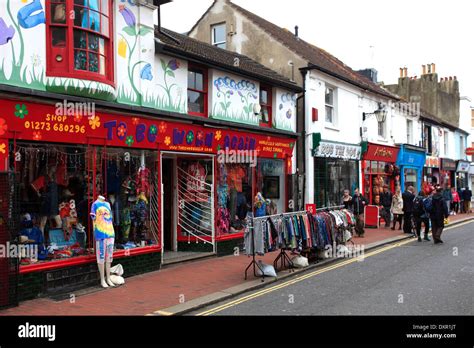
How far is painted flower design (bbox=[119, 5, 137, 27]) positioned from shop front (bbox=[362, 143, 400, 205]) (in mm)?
13094

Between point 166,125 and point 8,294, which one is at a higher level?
point 166,125

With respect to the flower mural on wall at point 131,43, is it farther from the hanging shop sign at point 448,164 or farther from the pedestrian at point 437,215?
the hanging shop sign at point 448,164

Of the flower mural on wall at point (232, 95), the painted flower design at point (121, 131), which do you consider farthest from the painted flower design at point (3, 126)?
the flower mural on wall at point (232, 95)

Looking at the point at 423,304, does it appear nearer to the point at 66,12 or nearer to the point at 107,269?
the point at 107,269

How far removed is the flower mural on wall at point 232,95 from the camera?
42.6 feet

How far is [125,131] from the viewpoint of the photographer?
9961mm

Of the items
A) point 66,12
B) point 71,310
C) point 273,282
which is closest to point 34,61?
point 66,12

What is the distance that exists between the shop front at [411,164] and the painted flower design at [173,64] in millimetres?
16159

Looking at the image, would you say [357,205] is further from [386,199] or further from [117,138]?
[117,138]

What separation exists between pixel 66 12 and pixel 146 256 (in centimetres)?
532

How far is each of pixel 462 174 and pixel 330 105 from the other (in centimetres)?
2261

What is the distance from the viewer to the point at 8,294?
7398 mm

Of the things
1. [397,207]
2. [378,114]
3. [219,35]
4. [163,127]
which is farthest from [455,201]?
[163,127]
